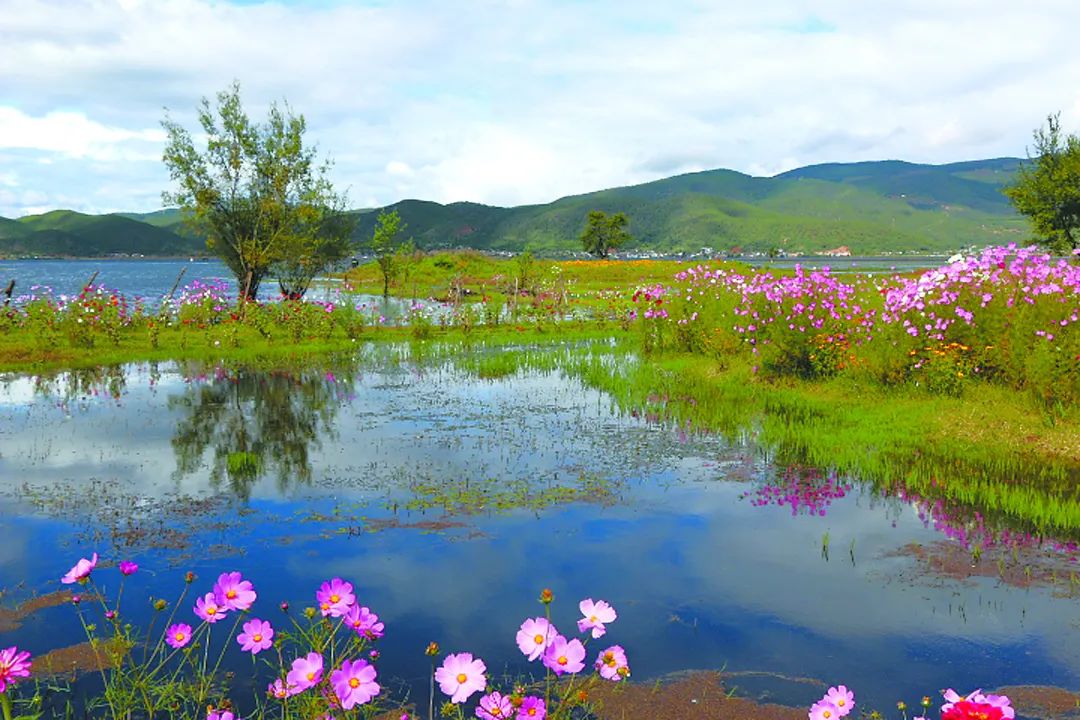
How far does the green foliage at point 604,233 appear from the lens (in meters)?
113

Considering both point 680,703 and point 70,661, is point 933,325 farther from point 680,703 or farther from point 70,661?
point 70,661

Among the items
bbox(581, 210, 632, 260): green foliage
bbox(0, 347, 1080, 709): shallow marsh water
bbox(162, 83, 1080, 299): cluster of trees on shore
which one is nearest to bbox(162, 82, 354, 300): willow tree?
bbox(162, 83, 1080, 299): cluster of trees on shore

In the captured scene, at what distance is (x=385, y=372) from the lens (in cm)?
1927

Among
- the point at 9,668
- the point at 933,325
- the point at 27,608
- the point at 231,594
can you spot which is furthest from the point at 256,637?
the point at 933,325

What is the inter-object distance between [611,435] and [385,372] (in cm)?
819

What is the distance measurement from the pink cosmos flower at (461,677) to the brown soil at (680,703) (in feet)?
7.52

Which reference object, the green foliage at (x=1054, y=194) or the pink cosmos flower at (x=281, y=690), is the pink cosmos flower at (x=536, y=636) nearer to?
the pink cosmos flower at (x=281, y=690)

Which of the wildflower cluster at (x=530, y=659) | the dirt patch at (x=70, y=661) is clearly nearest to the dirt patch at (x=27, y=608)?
the dirt patch at (x=70, y=661)

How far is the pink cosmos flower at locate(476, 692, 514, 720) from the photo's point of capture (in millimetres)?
2949

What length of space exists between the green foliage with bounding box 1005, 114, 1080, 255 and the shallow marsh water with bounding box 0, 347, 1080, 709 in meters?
37.4

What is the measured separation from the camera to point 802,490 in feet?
32.0

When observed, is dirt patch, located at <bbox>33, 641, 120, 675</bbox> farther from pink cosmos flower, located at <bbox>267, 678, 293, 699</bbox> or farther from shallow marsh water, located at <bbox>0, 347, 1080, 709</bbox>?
pink cosmos flower, located at <bbox>267, 678, 293, 699</bbox>

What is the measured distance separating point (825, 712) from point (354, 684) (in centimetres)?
172

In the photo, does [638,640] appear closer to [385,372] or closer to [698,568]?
[698,568]
